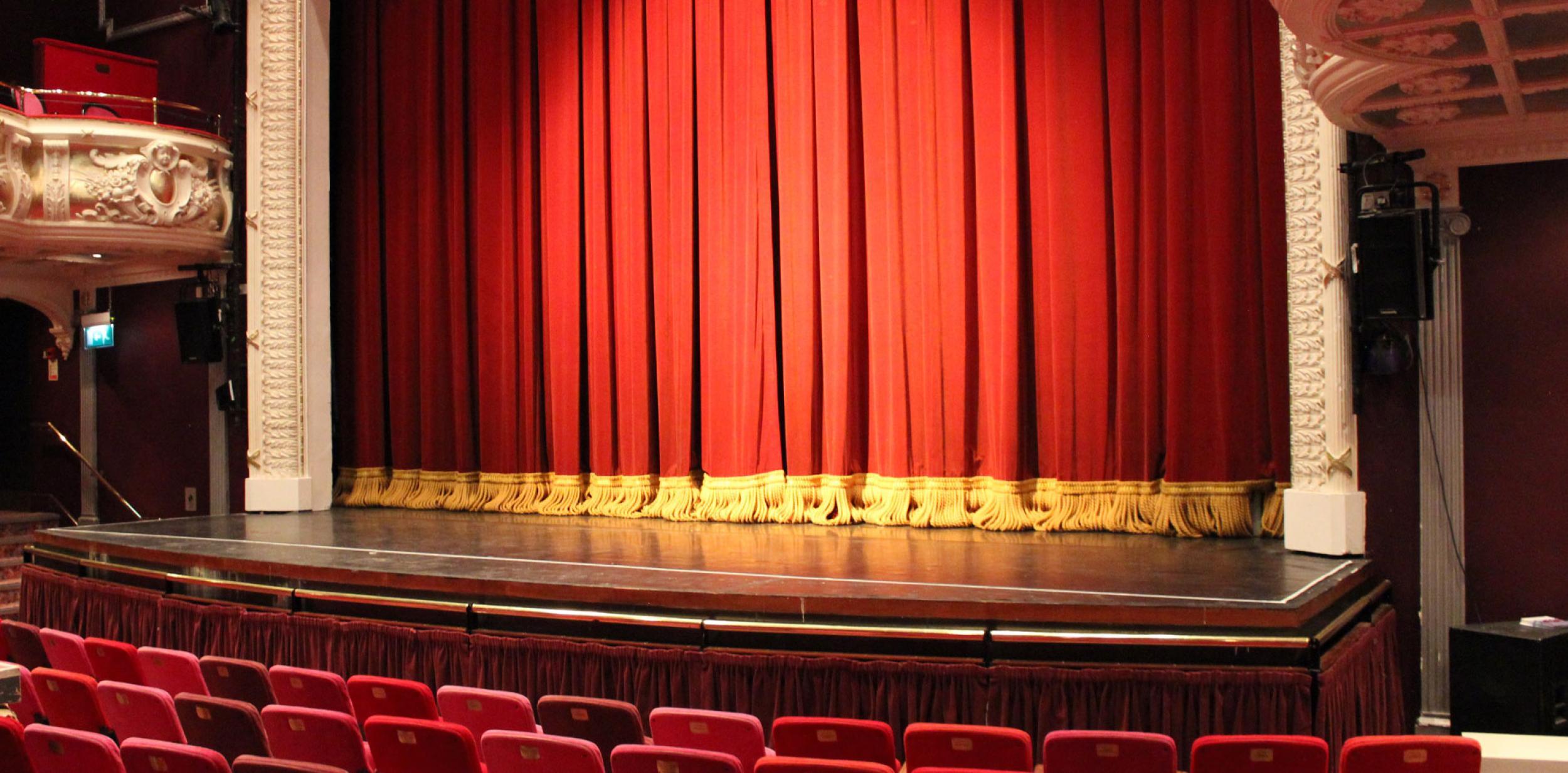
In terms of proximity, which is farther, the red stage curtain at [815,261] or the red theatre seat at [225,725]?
the red stage curtain at [815,261]

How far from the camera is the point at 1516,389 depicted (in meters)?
5.15

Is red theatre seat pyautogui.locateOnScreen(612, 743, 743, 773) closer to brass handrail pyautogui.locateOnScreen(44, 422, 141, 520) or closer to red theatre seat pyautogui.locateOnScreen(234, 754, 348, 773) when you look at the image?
red theatre seat pyautogui.locateOnScreen(234, 754, 348, 773)

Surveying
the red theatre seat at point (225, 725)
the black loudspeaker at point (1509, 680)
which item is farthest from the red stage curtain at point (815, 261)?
the red theatre seat at point (225, 725)

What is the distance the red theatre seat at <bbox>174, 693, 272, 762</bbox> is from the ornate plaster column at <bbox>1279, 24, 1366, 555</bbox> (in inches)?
168

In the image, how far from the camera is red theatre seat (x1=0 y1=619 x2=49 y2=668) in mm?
4699

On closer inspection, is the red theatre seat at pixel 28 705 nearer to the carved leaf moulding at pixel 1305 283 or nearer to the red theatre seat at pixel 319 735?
the red theatre seat at pixel 319 735

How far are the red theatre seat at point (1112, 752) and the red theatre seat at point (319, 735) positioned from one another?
1737mm

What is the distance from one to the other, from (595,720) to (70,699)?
1.79m

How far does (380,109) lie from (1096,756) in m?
8.15

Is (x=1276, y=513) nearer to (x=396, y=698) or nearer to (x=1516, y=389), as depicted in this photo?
(x=1516, y=389)

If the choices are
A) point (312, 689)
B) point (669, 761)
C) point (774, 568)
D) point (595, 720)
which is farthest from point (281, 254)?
point (669, 761)

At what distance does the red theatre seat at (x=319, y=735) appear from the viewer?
3.12 meters

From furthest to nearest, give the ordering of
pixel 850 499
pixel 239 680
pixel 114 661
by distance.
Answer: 1. pixel 850 499
2. pixel 114 661
3. pixel 239 680

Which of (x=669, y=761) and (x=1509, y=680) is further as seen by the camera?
(x=1509, y=680)
